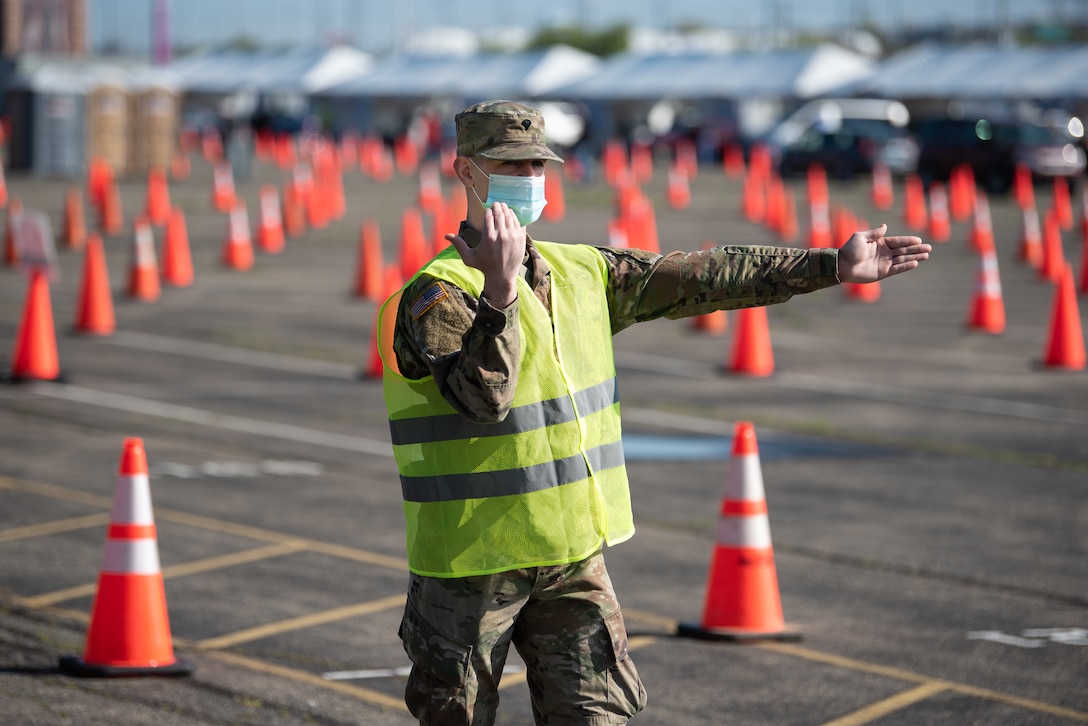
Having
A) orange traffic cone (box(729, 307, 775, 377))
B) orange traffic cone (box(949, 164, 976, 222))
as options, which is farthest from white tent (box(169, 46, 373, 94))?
orange traffic cone (box(729, 307, 775, 377))

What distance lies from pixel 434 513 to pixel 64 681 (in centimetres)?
259

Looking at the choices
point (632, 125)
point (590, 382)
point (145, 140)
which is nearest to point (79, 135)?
point (145, 140)

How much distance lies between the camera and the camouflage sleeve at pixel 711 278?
13.6ft

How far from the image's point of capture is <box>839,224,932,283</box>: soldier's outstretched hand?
4059mm

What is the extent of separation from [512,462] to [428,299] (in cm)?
45

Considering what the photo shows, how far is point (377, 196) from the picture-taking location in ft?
115

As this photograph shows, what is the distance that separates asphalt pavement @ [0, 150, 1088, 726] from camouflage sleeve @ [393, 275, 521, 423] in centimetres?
225

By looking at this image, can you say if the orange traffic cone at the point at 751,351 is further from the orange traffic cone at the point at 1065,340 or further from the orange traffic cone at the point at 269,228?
the orange traffic cone at the point at 269,228

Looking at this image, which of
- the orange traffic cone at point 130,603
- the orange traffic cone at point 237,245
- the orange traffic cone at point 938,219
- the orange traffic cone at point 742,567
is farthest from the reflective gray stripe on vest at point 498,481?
the orange traffic cone at point 938,219

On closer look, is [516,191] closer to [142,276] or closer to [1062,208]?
[142,276]

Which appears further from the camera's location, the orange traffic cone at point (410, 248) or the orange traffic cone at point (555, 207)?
the orange traffic cone at point (555, 207)

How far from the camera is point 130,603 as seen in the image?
6004 millimetres

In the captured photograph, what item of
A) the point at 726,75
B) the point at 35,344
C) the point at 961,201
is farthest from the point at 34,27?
the point at 35,344

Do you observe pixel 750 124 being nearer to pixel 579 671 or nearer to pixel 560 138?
pixel 560 138
